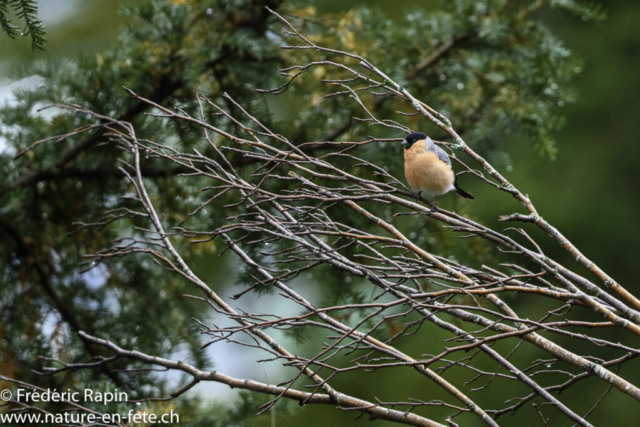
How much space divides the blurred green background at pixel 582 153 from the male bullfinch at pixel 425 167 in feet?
6.70

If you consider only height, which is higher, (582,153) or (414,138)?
(582,153)

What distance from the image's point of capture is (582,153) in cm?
405

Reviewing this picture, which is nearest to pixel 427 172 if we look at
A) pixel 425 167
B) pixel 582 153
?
pixel 425 167

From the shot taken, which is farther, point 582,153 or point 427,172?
point 582,153

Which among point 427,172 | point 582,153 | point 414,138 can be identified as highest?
point 582,153

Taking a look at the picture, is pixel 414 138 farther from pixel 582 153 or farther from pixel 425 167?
pixel 582 153

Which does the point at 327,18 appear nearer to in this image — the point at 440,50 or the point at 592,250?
the point at 440,50

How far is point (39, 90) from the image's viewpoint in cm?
205

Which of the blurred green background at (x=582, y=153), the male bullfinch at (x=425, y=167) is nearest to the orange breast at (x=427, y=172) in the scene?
the male bullfinch at (x=425, y=167)

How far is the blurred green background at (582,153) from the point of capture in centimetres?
379

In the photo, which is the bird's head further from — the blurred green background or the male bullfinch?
the blurred green background

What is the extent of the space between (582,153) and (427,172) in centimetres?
274

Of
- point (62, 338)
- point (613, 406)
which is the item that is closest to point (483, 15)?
point (62, 338)

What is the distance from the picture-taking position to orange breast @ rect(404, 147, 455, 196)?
5.69ft
